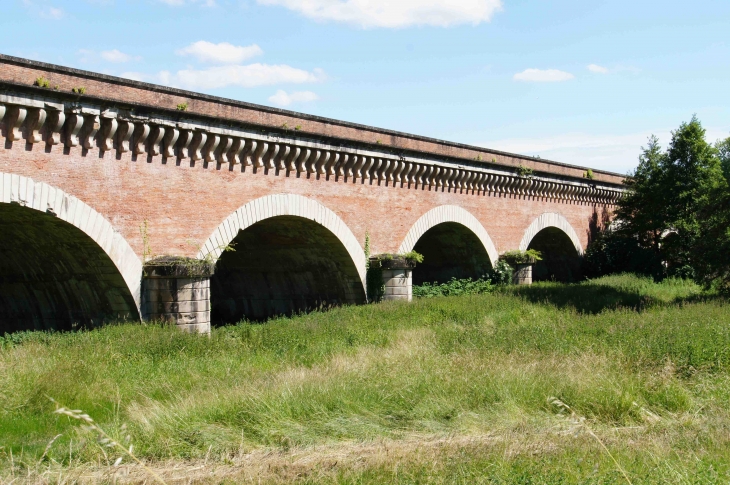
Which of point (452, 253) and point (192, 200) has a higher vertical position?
point (192, 200)

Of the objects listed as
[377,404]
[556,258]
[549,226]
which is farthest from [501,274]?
[377,404]

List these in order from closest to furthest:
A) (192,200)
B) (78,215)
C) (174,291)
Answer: (78,215)
(174,291)
(192,200)

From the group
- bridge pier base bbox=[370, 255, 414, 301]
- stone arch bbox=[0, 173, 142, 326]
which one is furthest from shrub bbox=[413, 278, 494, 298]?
stone arch bbox=[0, 173, 142, 326]

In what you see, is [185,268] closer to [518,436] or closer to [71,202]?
[71,202]

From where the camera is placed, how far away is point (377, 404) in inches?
297

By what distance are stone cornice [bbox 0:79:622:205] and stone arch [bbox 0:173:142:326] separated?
67cm

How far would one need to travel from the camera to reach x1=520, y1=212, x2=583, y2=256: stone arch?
22719mm

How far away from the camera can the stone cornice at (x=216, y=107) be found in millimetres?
10531

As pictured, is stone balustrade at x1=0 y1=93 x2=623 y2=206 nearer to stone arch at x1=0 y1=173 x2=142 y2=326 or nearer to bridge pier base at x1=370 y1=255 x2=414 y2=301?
stone arch at x1=0 y1=173 x2=142 y2=326

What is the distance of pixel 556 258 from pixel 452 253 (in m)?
6.65

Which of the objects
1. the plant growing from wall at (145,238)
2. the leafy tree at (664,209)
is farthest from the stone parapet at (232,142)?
the leafy tree at (664,209)

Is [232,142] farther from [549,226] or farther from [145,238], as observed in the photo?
[549,226]

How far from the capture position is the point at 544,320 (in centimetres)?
1449

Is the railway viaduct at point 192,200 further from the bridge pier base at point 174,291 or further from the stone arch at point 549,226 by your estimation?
the stone arch at point 549,226
